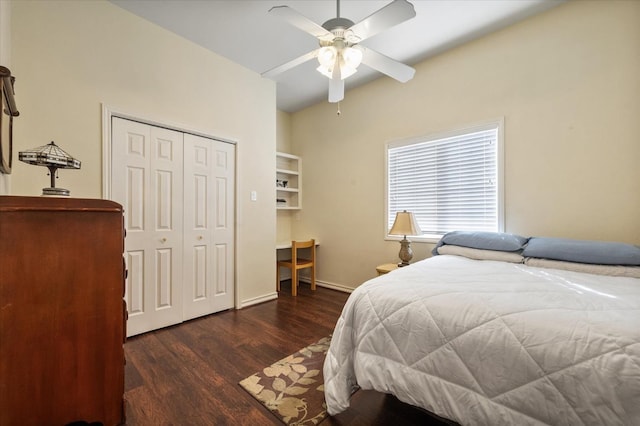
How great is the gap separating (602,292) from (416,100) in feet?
8.23

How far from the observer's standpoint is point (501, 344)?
0.97 m

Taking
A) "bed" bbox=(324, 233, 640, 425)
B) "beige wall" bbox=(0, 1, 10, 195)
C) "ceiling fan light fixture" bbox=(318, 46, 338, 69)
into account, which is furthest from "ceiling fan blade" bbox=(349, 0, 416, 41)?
"beige wall" bbox=(0, 1, 10, 195)

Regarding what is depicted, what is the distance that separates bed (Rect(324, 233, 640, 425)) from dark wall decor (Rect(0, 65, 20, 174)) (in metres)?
1.98

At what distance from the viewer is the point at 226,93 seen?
9.87 ft

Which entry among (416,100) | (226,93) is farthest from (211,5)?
(416,100)

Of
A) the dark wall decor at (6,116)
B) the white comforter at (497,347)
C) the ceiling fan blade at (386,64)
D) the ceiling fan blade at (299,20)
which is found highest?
the ceiling fan blade at (299,20)

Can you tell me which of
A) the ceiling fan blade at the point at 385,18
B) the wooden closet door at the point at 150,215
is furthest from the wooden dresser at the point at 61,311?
the ceiling fan blade at the point at 385,18

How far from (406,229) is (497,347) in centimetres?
182

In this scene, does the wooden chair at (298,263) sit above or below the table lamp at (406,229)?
below

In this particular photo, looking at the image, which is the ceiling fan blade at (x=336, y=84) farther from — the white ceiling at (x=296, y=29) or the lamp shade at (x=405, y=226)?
the lamp shade at (x=405, y=226)

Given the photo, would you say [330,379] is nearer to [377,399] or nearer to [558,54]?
[377,399]

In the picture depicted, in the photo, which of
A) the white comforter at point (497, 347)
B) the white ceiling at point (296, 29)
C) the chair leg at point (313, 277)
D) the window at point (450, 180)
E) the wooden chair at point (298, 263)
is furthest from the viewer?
A: the chair leg at point (313, 277)

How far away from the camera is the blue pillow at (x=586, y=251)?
169 cm

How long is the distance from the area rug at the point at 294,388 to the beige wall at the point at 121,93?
1430 millimetres
